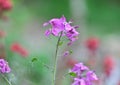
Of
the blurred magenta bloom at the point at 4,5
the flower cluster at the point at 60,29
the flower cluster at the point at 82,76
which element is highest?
the blurred magenta bloom at the point at 4,5

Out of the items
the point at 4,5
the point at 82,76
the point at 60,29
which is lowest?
the point at 82,76

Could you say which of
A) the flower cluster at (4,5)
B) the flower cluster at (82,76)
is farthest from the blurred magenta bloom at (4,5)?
the flower cluster at (82,76)

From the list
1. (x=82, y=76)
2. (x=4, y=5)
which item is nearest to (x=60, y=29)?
(x=82, y=76)

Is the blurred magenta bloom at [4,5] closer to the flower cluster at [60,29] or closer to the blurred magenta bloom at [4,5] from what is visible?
the blurred magenta bloom at [4,5]

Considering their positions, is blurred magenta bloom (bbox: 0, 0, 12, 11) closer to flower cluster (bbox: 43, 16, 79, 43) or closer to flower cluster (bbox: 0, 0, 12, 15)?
flower cluster (bbox: 0, 0, 12, 15)

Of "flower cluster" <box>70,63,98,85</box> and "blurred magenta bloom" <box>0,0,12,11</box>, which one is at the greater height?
"blurred magenta bloom" <box>0,0,12,11</box>

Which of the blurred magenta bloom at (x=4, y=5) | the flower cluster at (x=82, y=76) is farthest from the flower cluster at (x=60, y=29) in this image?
the blurred magenta bloom at (x=4, y=5)

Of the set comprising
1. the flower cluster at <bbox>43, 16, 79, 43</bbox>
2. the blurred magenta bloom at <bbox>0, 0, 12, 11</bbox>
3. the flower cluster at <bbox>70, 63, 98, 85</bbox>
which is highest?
the blurred magenta bloom at <bbox>0, 0, 12, 11</bbox>

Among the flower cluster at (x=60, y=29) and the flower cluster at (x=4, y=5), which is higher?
the flower cluster at (x=4, y=5)

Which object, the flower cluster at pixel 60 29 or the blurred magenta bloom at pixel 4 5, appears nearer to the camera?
the flower cluster at pixel 60 29

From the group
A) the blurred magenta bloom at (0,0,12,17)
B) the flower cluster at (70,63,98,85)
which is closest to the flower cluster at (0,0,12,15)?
the blurred magenta bloom at (0,0,12,17)

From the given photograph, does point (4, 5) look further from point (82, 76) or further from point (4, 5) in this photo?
point (82, 76)
